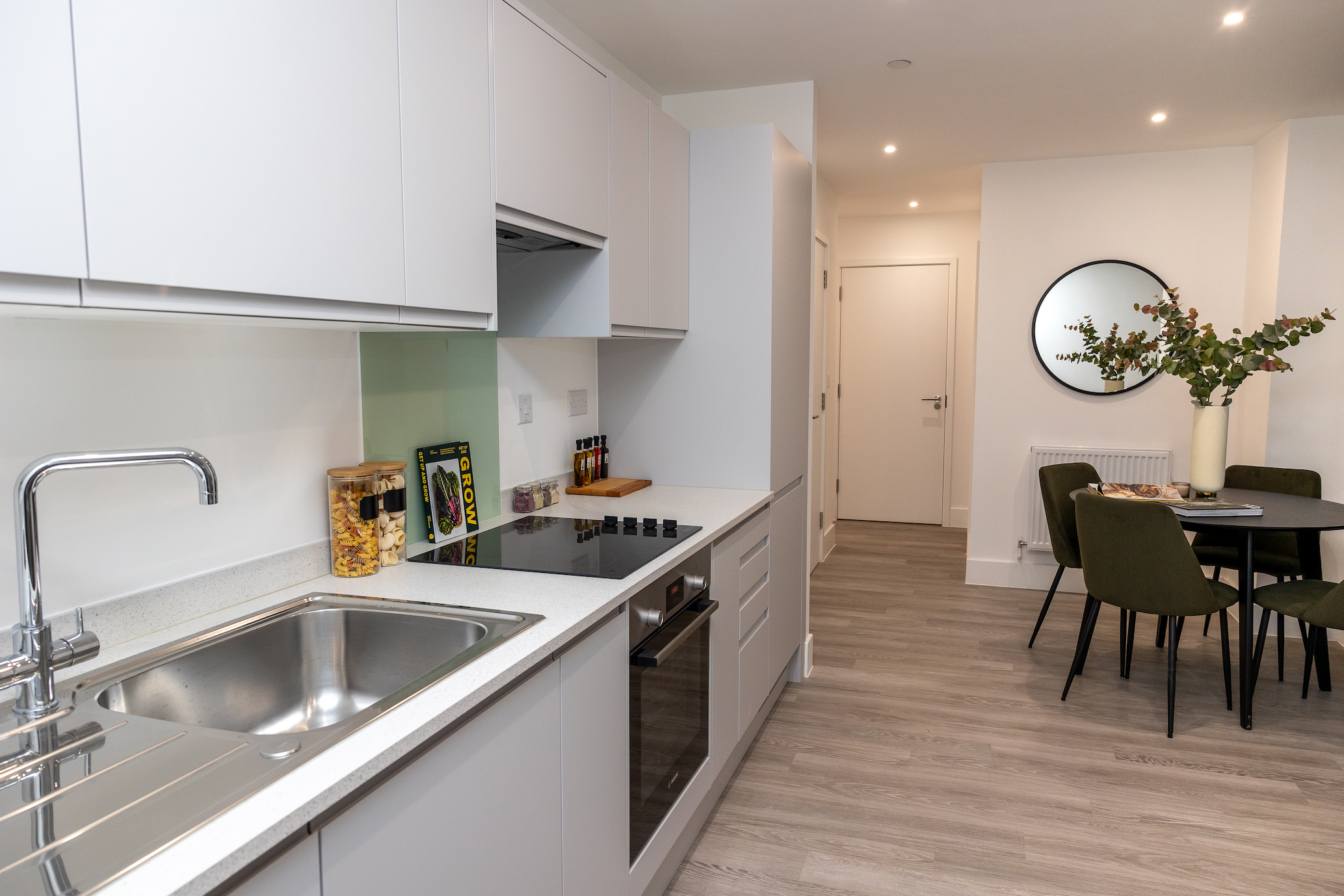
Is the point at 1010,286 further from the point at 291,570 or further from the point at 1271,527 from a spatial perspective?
the point at 291,570

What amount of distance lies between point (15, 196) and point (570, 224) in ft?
4.46

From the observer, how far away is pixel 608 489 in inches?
115

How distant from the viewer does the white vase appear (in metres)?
3.41

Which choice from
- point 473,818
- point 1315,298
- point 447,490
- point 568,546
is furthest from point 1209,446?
point 473,818

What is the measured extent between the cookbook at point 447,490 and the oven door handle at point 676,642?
2.18 feet

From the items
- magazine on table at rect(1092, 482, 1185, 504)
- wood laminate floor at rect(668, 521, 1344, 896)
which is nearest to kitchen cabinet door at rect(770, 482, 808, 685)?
wood laminate floor at rect(668, 521, 1344, 896)

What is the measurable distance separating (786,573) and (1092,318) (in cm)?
280

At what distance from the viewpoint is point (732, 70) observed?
133 inches

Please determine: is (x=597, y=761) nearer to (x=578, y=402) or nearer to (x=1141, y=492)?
(x=578, y=402)

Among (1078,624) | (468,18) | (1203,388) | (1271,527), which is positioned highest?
(468,18)

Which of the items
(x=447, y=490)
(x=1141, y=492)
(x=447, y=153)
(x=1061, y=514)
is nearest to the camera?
(x=447, y=153)

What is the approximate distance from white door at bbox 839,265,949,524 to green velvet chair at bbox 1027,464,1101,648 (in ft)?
9.23

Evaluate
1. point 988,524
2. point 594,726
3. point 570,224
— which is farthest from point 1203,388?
point 594,726

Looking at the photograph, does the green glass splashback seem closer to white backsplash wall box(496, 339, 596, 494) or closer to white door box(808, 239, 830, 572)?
white backsplash wall box(496, 339, 596, 494)
